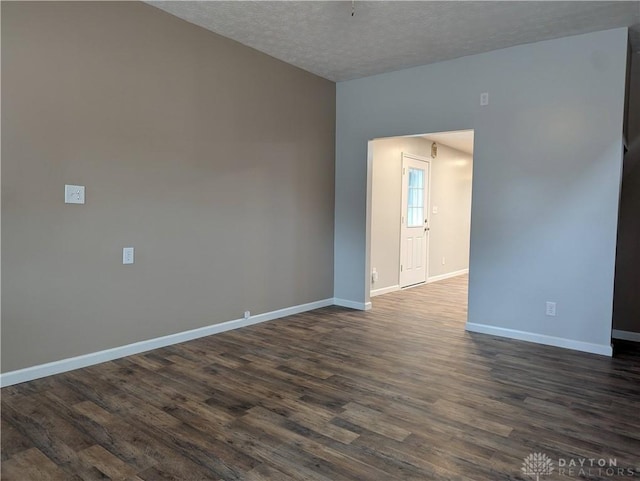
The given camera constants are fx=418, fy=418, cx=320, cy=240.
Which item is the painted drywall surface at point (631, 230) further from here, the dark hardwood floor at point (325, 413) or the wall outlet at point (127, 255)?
the wall outlet at point (127, 255)

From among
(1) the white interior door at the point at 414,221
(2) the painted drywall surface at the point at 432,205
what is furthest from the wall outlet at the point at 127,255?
(1) the white interior door at the point at 414,221

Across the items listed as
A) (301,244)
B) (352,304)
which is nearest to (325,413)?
(301,244)

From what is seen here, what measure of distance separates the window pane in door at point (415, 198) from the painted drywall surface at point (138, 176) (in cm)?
261

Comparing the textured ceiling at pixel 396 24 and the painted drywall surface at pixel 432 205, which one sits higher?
the textured ceiling at pixel 396 24

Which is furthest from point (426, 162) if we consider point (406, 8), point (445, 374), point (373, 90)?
point (445, 374)

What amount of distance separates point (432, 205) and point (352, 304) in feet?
10.2

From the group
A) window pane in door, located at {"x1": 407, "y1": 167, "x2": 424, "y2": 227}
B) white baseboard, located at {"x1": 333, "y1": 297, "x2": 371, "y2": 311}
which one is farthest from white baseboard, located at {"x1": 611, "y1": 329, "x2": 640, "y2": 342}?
window pane in door, located at {"x1": 407, "y1": 167, "x2": 424, "y2": 227}

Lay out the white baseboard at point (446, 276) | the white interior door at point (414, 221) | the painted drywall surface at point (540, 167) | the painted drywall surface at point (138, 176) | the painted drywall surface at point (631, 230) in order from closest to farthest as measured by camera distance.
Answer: the painted drywall surface at point (138, 176)
the painted drywall surface at point (540, 167)
the painted drywall surface at point (631, 230)
the white interior door at point (414, 221)
the white baseboard at point (446, 276)

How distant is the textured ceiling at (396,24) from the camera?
3246 millimetres

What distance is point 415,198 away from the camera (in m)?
7.10

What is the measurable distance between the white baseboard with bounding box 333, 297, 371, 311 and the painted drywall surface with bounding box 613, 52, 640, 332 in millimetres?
2633

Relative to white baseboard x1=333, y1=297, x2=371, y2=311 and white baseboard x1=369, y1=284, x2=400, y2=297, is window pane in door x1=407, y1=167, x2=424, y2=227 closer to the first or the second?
white baseboard x1=369, y1=284, x2=400, y2=297

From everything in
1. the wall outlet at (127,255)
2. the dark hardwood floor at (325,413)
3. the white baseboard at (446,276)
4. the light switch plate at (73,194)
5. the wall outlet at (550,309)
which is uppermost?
the light switch plate at (73,194)

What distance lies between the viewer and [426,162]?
725 centimetres
